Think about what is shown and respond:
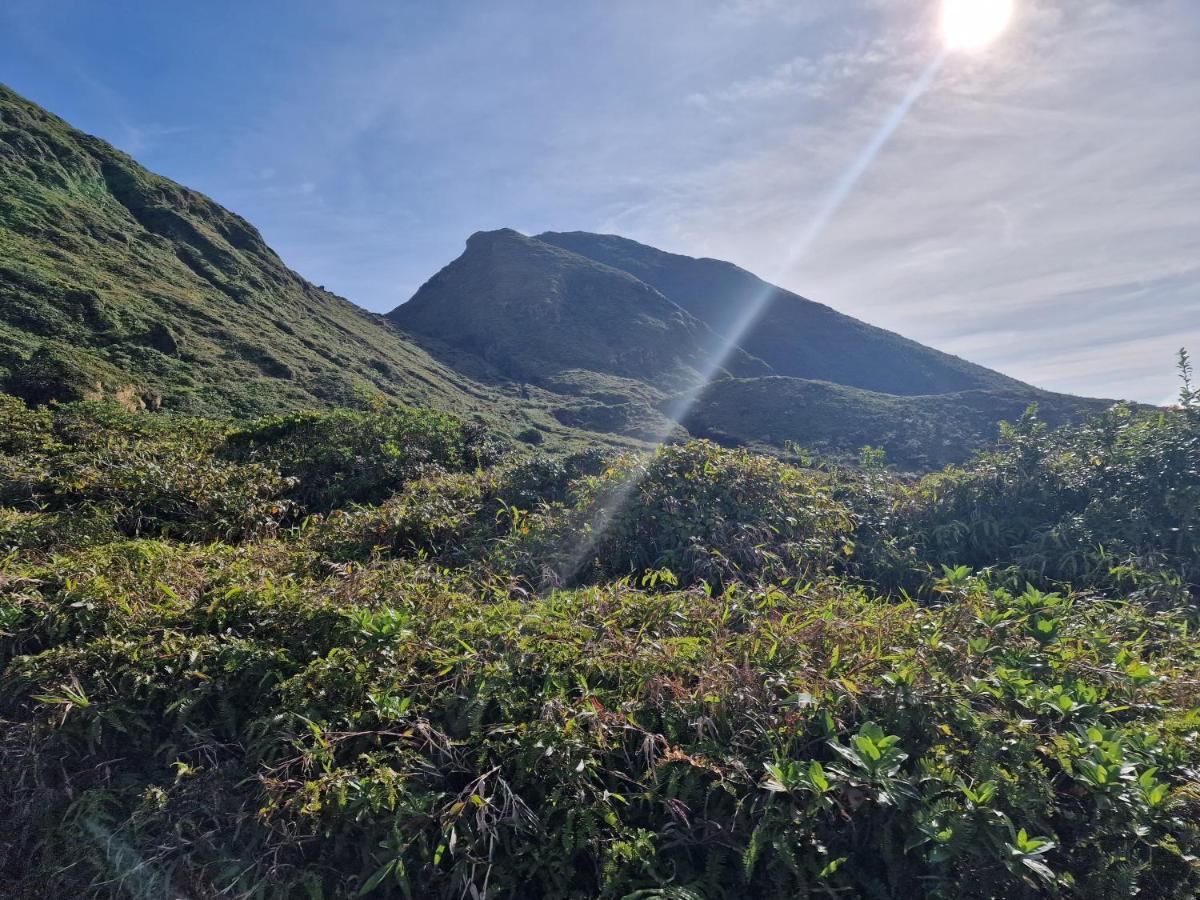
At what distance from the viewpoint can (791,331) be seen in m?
56.4

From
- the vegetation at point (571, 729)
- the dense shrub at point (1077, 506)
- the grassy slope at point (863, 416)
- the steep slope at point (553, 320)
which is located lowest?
the vegetation at point (571, 729)

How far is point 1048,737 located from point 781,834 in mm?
931

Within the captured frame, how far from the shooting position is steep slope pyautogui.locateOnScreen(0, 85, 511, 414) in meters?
11.8

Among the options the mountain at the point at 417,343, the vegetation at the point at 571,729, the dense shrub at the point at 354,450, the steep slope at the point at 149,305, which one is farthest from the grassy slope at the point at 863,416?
the vegetation at the point at 571,729

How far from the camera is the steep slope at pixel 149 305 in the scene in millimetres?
11836

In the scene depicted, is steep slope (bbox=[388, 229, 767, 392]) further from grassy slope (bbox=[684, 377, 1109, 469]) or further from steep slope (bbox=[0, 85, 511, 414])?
steep slope (bbox=[0, 85, 511, 414])

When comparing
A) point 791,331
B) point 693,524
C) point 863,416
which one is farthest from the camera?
point 791,331

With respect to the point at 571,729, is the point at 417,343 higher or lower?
higher

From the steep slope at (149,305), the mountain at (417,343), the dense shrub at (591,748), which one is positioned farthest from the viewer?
the mountain at (417,343)

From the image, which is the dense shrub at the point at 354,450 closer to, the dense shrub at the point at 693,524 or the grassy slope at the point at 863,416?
the dense shrub at the point at 693,524

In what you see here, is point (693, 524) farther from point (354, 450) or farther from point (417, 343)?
point (417, 343)

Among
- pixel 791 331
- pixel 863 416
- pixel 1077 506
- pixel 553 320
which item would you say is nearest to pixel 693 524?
pixel 1077 506

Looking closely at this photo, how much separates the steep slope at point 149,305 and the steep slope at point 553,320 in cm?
1244

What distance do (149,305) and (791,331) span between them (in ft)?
165
